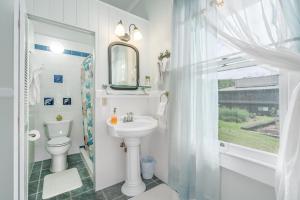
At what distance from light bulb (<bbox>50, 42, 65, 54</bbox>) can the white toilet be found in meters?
1.32

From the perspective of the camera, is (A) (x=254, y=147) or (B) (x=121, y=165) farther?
(B) (x=121, y=165)

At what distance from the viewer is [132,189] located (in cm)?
171

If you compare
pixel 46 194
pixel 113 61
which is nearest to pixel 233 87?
pixel 113 61

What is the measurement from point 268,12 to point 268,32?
16cm

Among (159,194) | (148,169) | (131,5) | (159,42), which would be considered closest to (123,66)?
(159,42)

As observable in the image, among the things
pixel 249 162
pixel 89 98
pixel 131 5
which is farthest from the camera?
pixel 131 5

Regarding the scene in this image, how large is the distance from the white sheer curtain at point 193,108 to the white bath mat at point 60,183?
130 centimetres

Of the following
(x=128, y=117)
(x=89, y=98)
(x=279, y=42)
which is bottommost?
(x=128, y=117)

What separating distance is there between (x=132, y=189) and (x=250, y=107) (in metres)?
1.57

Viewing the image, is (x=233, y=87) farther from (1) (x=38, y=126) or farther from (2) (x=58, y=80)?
(1) (x=38, y=126)

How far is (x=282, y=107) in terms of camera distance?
896 mm

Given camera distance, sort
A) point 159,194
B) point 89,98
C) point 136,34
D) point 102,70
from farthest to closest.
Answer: point 89,98
point 136,34
point 102,70
point 159,194
